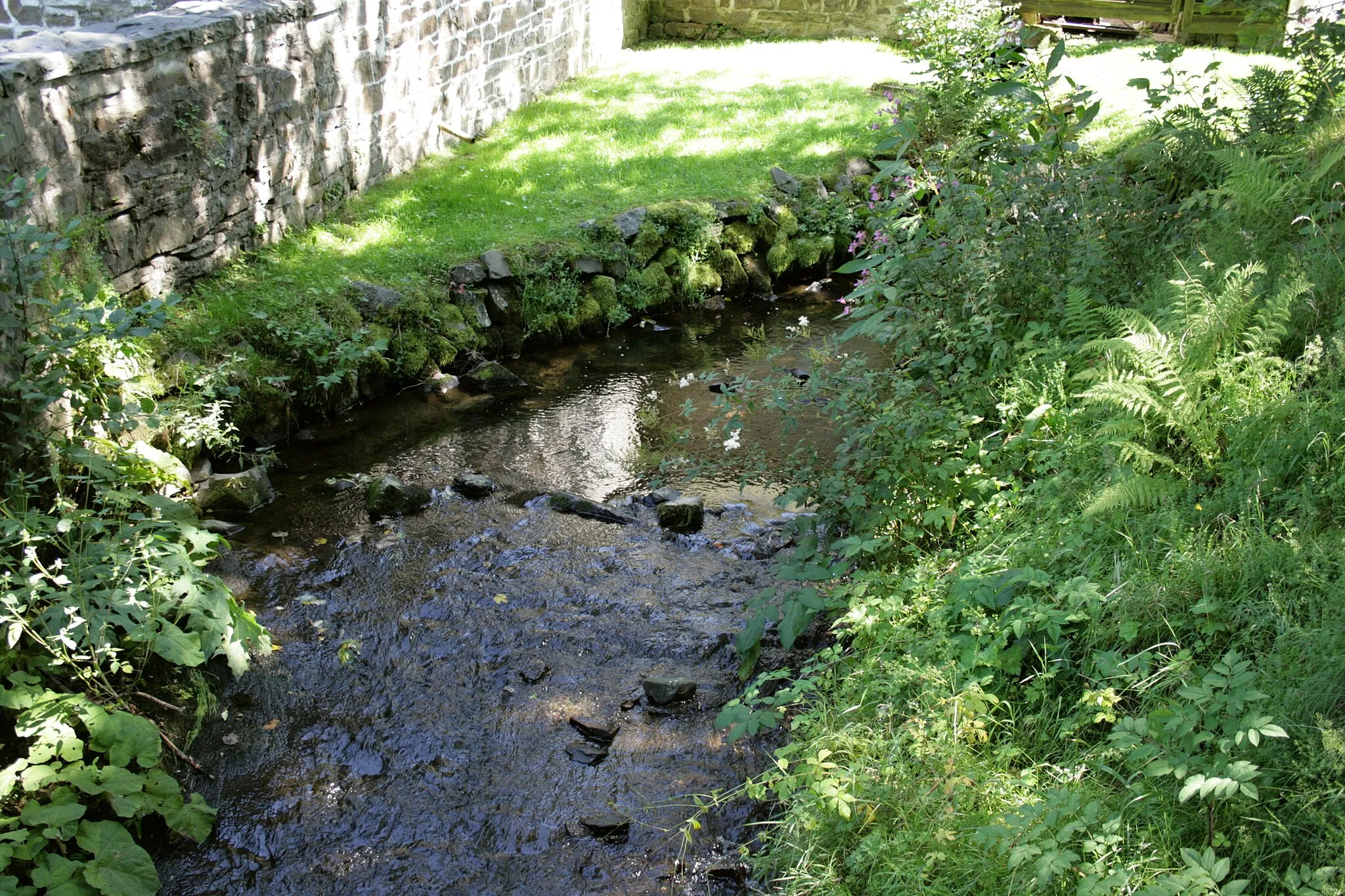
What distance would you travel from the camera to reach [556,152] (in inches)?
402

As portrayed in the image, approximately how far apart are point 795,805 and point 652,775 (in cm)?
85

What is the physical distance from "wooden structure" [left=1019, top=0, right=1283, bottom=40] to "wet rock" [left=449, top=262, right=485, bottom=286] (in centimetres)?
961

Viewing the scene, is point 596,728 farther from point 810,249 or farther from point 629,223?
point 810,249

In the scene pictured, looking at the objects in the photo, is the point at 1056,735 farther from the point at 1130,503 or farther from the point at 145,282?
the point at 145,282

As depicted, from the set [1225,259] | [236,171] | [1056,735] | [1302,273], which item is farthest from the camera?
[236,171]

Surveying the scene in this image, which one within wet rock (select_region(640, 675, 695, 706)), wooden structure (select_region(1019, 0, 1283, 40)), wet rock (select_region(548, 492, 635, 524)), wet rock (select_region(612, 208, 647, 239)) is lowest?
wet rock (select_region(548, 492, 635, 524))

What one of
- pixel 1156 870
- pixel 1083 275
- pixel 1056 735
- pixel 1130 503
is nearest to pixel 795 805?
pixel 1056 735

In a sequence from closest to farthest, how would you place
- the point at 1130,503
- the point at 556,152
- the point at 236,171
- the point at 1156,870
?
the point at 1156,870 → the point at 1130,503 → the point at 236,171 → the point at 556,152

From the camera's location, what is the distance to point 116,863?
128 inches

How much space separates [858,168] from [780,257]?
1.72 metres

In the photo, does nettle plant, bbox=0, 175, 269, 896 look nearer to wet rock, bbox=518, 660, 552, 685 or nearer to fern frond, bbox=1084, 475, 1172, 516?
wet rock, bbox=518, 660, 552, 685

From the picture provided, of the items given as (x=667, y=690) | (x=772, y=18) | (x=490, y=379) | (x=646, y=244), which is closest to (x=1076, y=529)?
(x=667, y=690)

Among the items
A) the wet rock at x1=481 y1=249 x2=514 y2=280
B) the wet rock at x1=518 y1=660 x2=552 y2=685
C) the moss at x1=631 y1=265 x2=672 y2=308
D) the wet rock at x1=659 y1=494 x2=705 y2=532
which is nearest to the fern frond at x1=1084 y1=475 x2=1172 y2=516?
the wet rock at x1=518 y1=660 x2=552 y2=685

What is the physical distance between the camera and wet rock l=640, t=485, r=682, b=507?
5910 mm
